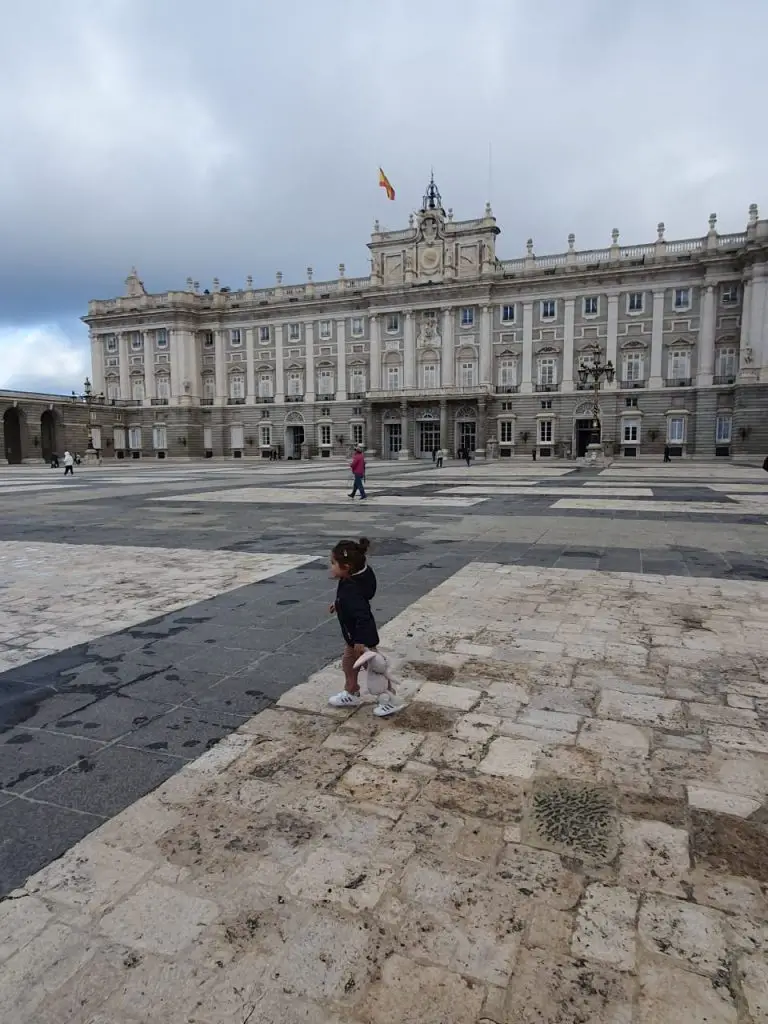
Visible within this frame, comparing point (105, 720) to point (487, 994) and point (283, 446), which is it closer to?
point (487, 994)

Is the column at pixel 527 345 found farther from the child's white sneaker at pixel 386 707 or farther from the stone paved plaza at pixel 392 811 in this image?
the child's white sneaker at pixel 386 707

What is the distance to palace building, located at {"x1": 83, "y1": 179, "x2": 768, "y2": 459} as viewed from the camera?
159 ft

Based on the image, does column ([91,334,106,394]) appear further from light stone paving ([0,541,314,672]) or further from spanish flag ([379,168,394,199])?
light stone paving ([0,541,314,672])

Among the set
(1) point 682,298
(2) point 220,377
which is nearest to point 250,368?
(2) point 220,377

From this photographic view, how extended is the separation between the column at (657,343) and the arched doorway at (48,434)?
50.4 m

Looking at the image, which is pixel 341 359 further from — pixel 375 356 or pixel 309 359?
pixel 375 356

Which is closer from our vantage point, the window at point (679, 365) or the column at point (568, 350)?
the window at point (679, 365)

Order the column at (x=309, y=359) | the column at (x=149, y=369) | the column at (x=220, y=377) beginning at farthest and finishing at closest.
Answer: the column at (x=149, y=369), the column at (x=220, y=377), the column at (x=309, y=359)

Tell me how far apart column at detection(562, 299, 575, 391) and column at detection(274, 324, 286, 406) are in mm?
26613

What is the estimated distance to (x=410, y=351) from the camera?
185 feet

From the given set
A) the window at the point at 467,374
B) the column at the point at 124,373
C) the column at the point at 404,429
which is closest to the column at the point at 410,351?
the column at the point at 404,429

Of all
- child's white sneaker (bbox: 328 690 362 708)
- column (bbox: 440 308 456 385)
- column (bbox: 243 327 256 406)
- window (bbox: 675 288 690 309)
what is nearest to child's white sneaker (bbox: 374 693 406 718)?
child's white sneaker (bbox: 328 690 362 708)

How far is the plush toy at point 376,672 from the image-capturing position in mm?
3836

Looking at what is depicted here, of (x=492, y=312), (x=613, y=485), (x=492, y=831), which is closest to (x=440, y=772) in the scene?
(x=492, y=831)
